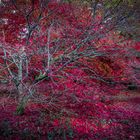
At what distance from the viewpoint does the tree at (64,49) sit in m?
7.83

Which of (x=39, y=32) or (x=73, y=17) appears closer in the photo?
(x=39, y=32)

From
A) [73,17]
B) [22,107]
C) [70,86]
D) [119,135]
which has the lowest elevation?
[119,135]

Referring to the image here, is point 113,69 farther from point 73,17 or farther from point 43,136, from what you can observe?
point 43,136

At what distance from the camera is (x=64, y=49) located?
30.4 ft

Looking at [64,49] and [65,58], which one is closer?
[65,58]

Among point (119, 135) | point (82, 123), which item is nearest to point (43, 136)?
point (82, 123)

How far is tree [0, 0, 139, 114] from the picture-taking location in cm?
783

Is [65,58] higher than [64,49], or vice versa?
[64,49]

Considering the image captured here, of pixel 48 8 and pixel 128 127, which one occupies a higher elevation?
pixel 48 8

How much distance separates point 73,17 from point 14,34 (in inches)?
127

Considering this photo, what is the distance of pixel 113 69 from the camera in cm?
1286

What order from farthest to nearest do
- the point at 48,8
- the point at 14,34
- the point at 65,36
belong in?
the point at 48,8 → the point at 14,34 → the point at 65,36

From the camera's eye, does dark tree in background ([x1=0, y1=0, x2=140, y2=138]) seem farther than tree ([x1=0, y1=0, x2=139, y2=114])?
No

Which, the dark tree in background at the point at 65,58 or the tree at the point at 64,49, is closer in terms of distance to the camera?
the dark tree in background at the point at 65,58
